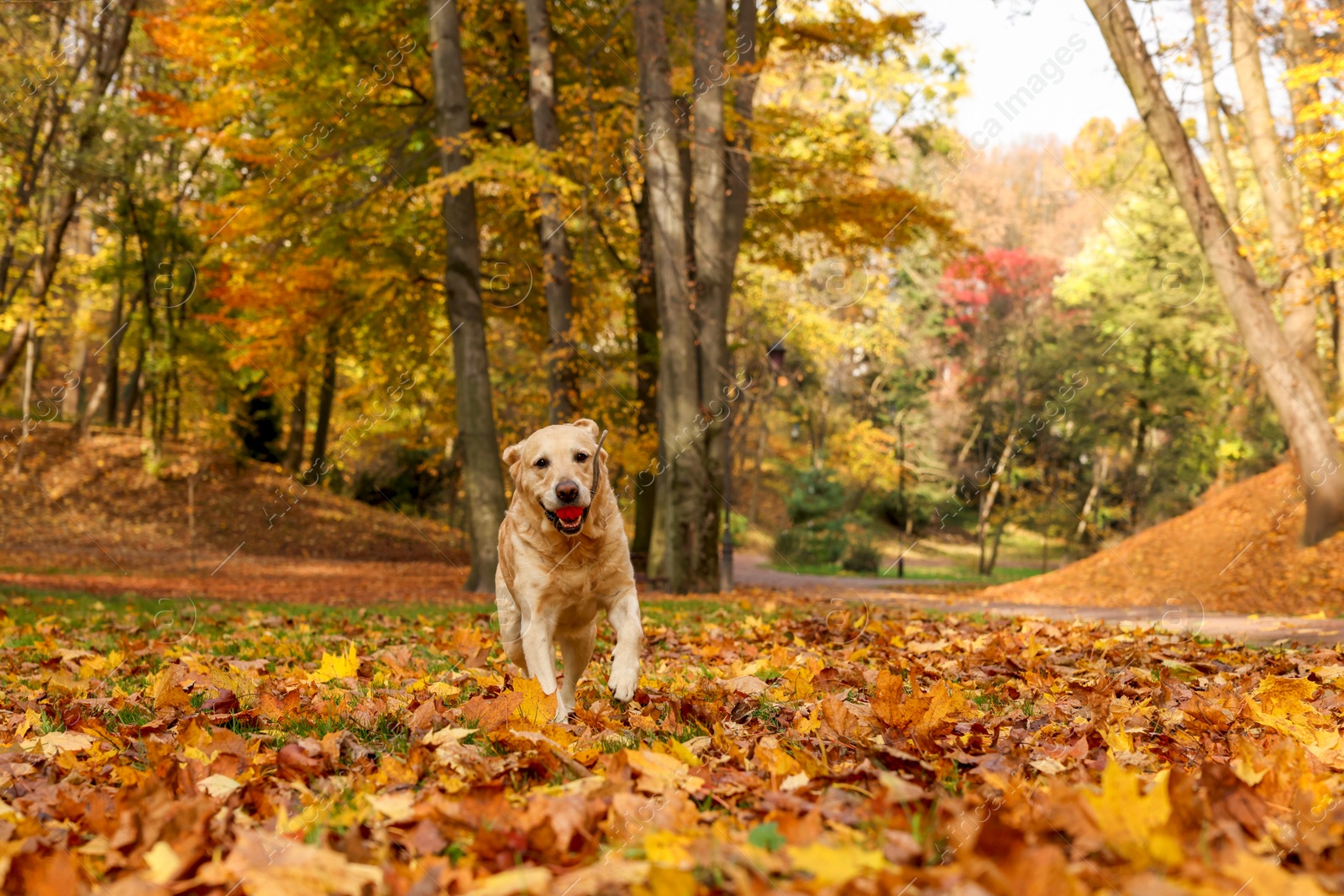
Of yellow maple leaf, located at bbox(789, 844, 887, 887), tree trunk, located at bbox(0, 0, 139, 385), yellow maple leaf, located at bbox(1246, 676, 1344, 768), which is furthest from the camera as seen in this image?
tree trunk, located at bbox(0, 0, 139, 385)

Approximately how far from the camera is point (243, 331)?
19.1 meters

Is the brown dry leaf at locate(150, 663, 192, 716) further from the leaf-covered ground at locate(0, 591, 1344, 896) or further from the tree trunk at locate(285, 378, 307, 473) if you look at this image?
the tree trunk at locate(285, 378, 307, 473)

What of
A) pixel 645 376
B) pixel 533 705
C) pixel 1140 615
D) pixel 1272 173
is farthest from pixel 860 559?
pixel 533 705

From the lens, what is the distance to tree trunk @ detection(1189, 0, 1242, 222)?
1642 centimetres

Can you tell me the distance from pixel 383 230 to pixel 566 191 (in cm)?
555

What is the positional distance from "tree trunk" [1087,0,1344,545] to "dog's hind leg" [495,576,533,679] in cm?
1197

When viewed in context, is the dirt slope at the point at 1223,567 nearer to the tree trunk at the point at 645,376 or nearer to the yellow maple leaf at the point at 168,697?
the tree trunk at the point at 645,376

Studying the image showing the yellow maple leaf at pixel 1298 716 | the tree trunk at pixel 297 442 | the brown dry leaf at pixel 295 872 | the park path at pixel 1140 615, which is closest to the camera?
the brown dry leaf at pixel 295 872

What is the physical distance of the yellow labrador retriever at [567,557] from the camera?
13.9 ft

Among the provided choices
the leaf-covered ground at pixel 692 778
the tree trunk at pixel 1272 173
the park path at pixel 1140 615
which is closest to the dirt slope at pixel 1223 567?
the park path at pixel 1140 615

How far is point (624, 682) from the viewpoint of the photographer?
13.6ft

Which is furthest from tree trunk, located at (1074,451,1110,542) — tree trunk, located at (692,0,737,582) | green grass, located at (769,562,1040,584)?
tree trunk, located at (692,0,737,582)

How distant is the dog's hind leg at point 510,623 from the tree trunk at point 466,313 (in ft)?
31.9

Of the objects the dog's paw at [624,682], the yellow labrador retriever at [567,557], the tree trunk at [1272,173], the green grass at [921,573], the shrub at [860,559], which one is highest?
the tree trunk at [1272,173]
